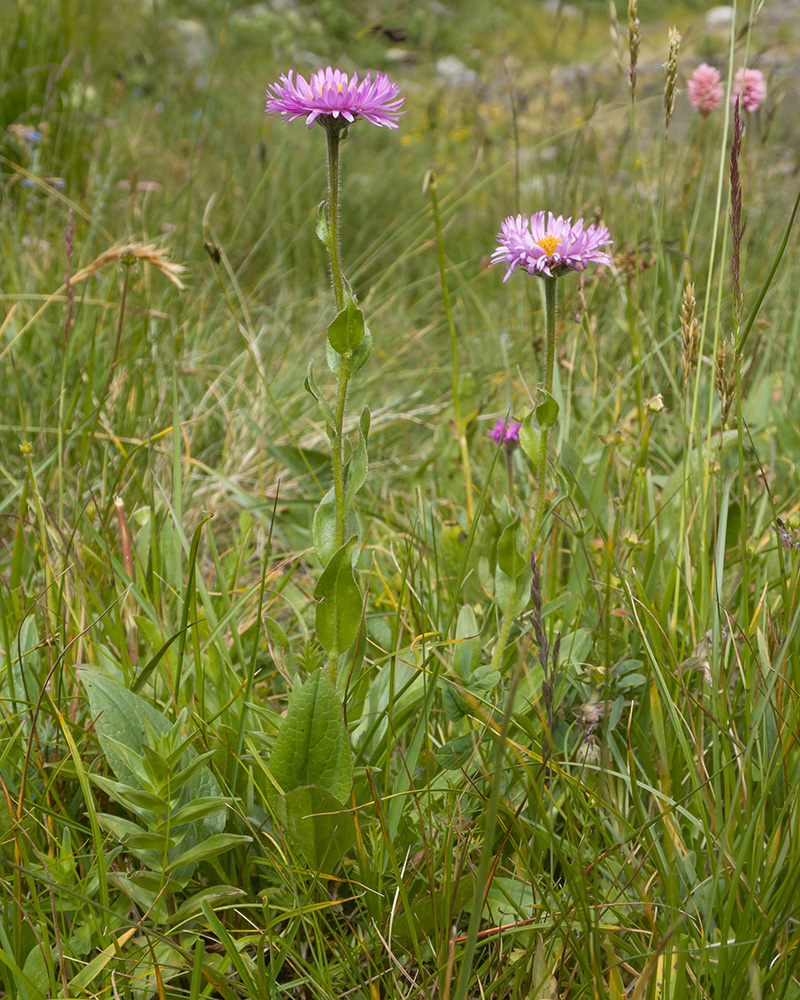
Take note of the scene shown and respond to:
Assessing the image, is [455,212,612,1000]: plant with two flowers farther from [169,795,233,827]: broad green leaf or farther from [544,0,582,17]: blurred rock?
[544,0,582,17]: blurred rock

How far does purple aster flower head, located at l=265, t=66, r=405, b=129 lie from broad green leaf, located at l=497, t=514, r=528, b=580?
0.48 m

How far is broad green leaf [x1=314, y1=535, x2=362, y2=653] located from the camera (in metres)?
0.85

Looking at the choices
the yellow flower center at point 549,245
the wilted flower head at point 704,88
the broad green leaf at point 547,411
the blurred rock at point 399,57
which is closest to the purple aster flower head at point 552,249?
the yellow flower center at point 549,245

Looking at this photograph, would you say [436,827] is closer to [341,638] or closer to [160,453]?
[341,638]

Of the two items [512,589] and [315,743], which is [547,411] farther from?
[315,743]

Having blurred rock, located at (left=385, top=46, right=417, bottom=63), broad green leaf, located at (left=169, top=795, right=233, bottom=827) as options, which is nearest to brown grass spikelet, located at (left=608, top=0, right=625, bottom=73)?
broad green leaf, located at (left=169, top=795, right=233, bottom=827)

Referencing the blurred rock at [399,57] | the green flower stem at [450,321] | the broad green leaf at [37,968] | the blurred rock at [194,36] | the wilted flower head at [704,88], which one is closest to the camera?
the broad green leaf at [37,968]

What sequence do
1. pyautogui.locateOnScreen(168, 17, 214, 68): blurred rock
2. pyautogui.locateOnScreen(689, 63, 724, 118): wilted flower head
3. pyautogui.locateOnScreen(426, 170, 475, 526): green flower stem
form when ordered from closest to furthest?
pyautogui.locateOnScreen(426, 170, 475, 526): green flower stem
pyautogui.locateOnScreen(689, 63, 724, 118): wilted flower head
pyautogui.locateOnScreen(168, 17, 214, 68): blurred rock

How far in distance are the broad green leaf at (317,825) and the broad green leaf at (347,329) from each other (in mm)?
461

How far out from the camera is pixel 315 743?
841 millimetres

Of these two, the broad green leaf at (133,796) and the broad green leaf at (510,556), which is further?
the broad green leaf at (510,556)

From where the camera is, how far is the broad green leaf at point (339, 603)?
0.85 m

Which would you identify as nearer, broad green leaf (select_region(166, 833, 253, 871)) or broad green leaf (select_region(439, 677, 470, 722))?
broad green leaf (select_region(166, 833, 253, 871))

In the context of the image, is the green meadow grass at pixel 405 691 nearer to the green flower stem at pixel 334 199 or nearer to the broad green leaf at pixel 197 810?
the broad green leaf at pixel 197 810
